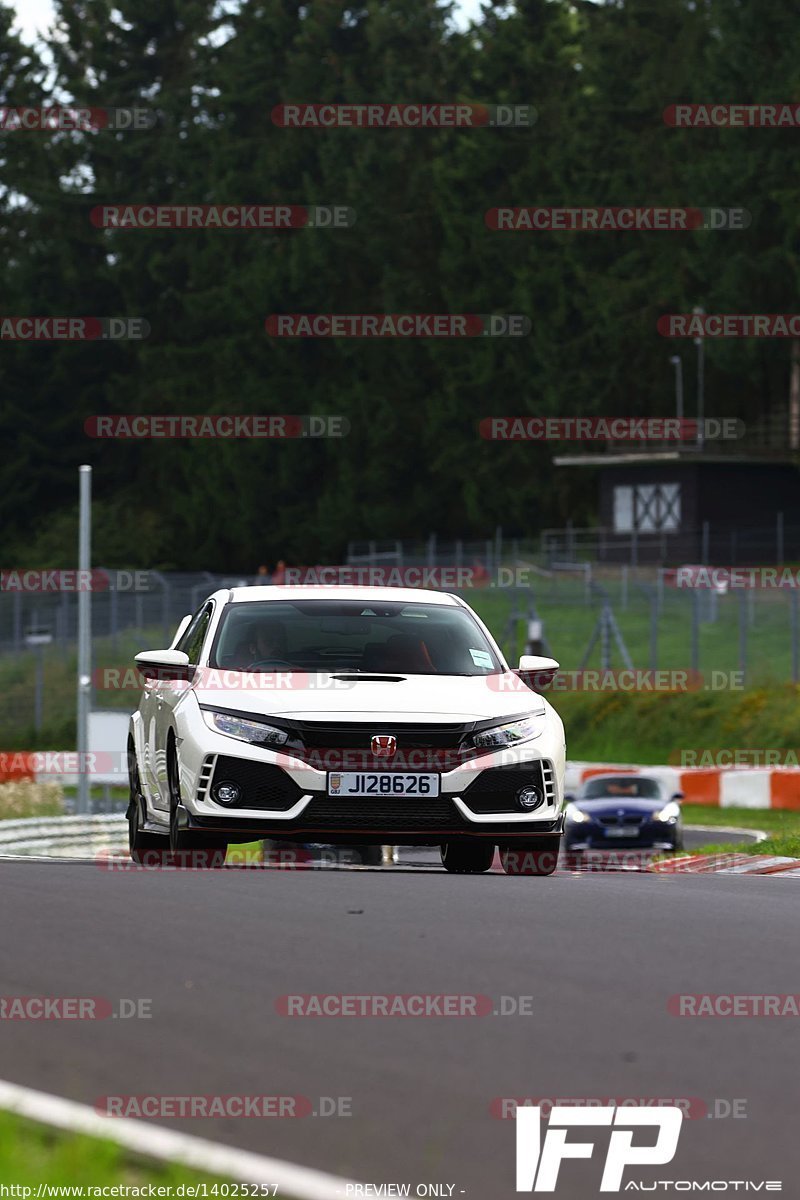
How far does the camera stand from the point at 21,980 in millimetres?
8141

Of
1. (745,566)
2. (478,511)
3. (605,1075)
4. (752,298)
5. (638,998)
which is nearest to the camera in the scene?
(605,1075)

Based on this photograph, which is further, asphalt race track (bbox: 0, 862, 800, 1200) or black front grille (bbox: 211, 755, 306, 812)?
black front grille (bbox: 211, 755, 306, 812)

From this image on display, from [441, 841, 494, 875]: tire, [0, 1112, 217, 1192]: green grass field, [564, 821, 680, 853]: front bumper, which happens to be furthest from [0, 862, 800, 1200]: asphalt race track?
[564, 821, 680, 853]: front bumper

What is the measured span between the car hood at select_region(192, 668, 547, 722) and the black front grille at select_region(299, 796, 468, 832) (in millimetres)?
437

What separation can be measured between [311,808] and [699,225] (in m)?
61.9

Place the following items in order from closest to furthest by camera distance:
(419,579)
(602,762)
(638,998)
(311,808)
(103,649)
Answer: (638,998)
(311,808)
(602,762)
(103,649)
(419,579)

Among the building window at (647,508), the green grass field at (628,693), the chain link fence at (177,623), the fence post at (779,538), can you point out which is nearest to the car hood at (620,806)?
the green grass field at (628,693)

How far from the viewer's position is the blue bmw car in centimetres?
2653

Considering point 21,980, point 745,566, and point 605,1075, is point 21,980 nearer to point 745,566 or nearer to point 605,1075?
point 605,1075

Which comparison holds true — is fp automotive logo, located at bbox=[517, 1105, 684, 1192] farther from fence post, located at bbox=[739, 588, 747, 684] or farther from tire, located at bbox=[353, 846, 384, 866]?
fence post, located at bbox=[739, 588, 747, 684]

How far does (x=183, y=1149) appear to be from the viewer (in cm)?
569

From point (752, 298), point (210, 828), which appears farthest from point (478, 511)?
point (210, 828)

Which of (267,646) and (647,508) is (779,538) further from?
(267,646)

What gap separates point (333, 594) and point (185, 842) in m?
1.94
